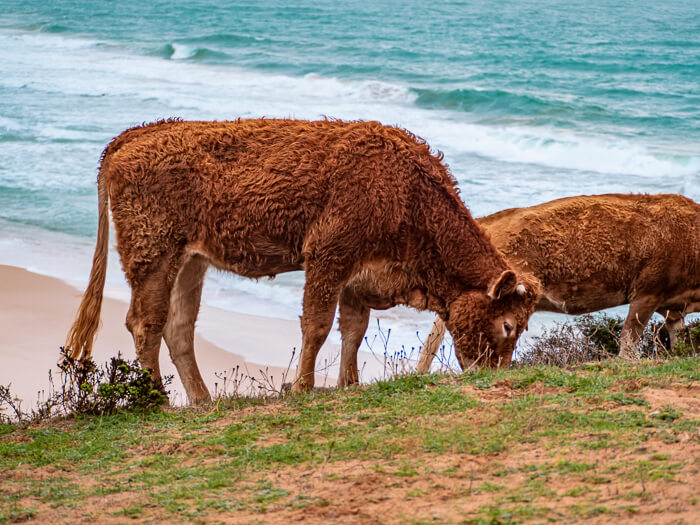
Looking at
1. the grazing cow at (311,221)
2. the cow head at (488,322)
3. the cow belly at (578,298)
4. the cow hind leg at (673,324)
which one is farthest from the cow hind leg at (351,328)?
the cow hind leg at (673,324)

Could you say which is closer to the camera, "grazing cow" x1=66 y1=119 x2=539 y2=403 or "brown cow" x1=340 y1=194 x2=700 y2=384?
"grazing cow" x1=66 y1=119 x2=539 y2=403

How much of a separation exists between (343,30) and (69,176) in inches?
1460

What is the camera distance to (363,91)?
128 feet

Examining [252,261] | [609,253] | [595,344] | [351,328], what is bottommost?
[595,344]

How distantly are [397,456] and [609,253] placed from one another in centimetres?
524

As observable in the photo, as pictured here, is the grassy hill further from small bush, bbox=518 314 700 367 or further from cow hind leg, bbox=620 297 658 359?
cow hind leg, bbox=620 297 658 359

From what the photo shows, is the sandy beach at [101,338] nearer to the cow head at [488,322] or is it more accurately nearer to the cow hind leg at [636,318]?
the cow head at [488,322]

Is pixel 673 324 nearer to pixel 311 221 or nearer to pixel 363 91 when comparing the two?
Answer: pixel 311 221

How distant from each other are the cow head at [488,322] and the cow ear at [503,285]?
5 cm

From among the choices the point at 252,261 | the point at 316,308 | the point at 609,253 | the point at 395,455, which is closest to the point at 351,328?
the point at 316,308

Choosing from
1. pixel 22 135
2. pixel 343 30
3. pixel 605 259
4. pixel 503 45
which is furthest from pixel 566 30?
pixel 605 259

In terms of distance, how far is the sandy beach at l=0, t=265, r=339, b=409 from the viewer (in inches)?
433

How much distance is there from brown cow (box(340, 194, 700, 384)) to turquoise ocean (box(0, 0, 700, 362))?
3365 millimetres

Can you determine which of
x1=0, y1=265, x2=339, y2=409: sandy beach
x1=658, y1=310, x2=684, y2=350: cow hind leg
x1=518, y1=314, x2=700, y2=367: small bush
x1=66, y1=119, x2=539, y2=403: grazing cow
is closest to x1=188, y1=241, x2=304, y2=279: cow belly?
x1=66, y1=119, x2=539, y2=403: grazing cow
